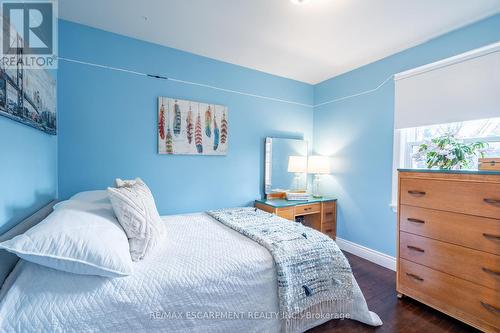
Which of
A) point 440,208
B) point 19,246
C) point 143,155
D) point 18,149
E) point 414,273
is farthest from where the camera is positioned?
point 143,155

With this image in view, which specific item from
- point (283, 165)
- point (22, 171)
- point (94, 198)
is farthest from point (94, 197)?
point (283, 165)

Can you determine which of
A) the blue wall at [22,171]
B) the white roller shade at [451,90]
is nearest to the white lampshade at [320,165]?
the white roller shade at [451,90]

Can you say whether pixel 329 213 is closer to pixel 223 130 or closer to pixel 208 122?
pixel 223 130

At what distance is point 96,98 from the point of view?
2.18 metres

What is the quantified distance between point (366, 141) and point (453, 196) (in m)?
1.30

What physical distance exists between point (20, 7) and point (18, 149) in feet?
2.81

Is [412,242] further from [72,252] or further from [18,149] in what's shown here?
[18,149]

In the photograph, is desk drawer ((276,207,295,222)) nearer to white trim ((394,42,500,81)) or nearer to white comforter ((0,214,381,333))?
white comforter ((0,214,381,333))

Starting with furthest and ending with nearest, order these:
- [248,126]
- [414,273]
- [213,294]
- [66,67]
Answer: [248,126]
[66,67]
[414,273]
[213,294]

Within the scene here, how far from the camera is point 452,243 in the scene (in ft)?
5.35

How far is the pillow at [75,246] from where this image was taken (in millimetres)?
874

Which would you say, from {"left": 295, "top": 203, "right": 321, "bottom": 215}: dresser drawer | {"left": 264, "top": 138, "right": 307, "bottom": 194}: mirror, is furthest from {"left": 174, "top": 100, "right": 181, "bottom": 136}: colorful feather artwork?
{"left": 295, "top": 203, "right": 321, "bottom": 215}: dresser drawer

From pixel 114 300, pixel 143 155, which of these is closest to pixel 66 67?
pixel 143 155

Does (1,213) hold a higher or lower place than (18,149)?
lower
